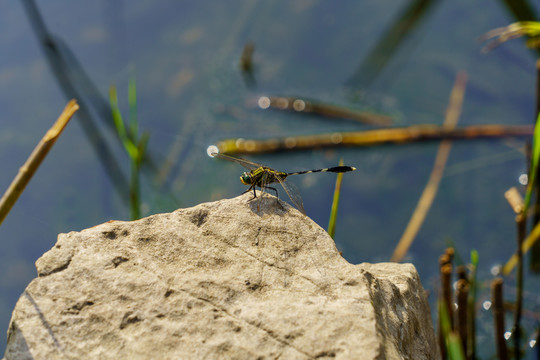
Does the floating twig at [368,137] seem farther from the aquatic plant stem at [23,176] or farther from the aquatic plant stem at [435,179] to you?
the aquatic plant stem at [23,176]

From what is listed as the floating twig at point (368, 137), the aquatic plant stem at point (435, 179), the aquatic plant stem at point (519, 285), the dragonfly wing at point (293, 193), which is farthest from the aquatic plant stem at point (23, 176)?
the aquatic plant stem at point (435, 179)

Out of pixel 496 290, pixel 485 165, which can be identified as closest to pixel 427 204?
pixel 485 165

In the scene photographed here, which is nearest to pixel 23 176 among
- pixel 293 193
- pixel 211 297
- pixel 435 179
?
pixel 211 297

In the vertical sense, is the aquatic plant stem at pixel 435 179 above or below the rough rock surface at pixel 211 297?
above

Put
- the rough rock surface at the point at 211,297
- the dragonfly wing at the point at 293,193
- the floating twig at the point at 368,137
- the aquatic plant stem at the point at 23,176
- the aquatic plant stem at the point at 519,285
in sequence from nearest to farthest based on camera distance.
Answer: the rough rock surface at the point at 211,297 → the aquatic plant stem at the point at 23,176 → the dragonfly wing at the point at 293,193 → the aquatic plant stem at the point at 519,285 → the floating twig at the point at 368,137

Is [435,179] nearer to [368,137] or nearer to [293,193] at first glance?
[368,137]

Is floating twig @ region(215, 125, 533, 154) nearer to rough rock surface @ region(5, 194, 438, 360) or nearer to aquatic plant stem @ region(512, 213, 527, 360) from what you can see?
aquatic plant stem @ region(512, 213, 527, 360)

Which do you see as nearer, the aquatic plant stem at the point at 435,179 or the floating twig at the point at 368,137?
the aquatic plant stem at the point at 435,179
